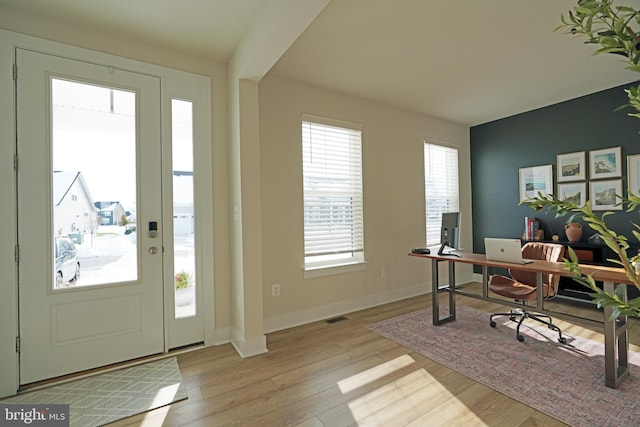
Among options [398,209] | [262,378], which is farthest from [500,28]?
[262,378]

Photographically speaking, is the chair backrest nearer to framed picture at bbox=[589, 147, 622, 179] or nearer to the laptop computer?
the laptop computer

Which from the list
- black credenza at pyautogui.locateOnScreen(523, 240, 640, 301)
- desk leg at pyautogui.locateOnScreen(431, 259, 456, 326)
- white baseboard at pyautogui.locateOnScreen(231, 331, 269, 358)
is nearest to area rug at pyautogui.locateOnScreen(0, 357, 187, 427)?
white baseboard at pyautogui.locateOnScreen(231, 331, 269, 358)

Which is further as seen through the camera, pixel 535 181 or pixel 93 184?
pixel 535 181

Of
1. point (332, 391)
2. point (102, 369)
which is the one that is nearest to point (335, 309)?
point (332, 391)

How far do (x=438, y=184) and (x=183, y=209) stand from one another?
382 centimetres

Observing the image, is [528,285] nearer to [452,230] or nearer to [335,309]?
[452,230]

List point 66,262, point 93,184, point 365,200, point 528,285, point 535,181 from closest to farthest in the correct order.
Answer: point 66,262, point 93,184, point 528,285, point 365,200, point 535,181

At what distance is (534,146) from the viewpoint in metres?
4.50

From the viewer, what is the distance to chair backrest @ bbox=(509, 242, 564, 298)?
299cm

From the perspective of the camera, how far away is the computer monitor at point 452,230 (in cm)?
332

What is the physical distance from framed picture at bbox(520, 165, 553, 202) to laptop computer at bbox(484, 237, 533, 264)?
2.11 meters

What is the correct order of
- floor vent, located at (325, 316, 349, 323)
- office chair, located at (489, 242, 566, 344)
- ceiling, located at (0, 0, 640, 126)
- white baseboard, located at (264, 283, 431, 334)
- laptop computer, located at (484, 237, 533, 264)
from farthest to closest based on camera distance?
floor vent, located at (325, 316, 349, 323) → white baseboard, located at (264, 283, 431, 334) → office chair, located at (489, 242, 566, 344) → laptop computer, located at (484, 237, 533, 264) → ceiling, located at (0, 0, 640, 126)

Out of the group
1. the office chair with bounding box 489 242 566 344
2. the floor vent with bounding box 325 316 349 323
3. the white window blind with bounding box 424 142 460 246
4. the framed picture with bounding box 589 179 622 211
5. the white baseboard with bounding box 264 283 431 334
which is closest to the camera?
the office chair with bounding box 489 242 566 344

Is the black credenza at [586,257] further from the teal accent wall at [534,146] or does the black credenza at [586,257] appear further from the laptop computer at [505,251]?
the laptop computer at [505,251]
